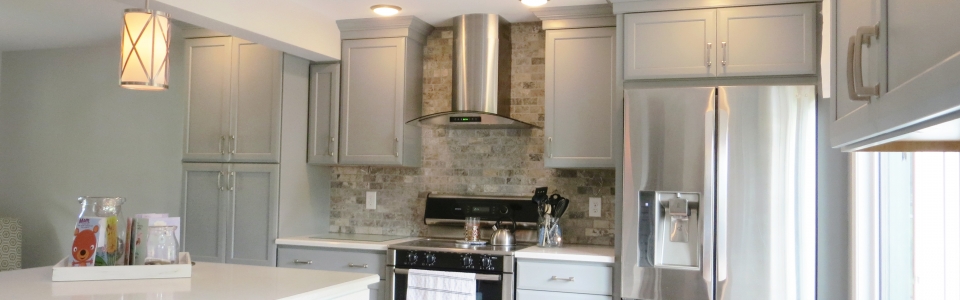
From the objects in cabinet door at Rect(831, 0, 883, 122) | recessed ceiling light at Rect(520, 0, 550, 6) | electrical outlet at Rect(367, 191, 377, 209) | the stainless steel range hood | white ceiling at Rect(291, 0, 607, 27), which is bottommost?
electrical outlet at Rect(367, 191, 377, 209)

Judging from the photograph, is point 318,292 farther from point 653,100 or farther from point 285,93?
point 285,93

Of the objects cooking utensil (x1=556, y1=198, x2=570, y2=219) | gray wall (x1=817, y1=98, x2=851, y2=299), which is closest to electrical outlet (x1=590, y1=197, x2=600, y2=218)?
cooking utensil (x1=556, y1=198, x2=570, y2=219)

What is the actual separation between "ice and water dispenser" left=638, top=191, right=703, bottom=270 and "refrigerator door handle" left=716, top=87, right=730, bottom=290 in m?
0.09

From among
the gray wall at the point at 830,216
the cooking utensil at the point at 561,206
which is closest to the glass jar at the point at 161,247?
the cooking utensil at the point at 561,206

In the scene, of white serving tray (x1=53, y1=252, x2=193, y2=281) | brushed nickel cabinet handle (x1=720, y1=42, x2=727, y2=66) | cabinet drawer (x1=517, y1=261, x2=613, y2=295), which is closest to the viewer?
white serving tray (x1=53, y1=252, x2=193, y2=281)

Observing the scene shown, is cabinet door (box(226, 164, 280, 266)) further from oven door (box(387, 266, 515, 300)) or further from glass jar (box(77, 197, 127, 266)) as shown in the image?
glass jar (box(77, 197, 127, 266))

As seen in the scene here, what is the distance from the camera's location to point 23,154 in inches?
232

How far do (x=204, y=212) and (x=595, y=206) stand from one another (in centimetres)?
237

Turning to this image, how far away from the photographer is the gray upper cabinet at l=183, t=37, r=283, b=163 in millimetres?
4453

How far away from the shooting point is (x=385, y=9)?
163 inches

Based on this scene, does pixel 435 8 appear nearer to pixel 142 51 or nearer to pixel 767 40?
pixel 767 40

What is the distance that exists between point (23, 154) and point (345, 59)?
313cm

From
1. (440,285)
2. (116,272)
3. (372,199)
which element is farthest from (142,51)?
(372,199)

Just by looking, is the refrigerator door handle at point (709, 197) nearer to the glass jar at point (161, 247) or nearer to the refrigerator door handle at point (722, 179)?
the refrigerator door handle at point (722, 179)
